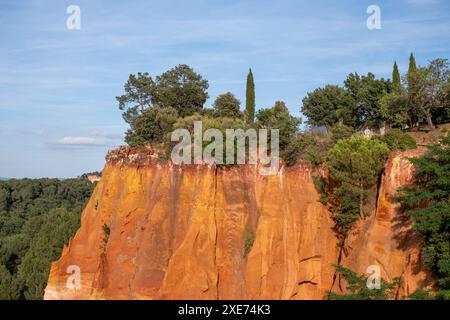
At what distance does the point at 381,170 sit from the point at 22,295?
116ft

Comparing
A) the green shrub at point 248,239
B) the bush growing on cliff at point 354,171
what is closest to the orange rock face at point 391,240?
the bush growing on cliff at point 354,171

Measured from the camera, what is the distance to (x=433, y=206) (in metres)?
18.5

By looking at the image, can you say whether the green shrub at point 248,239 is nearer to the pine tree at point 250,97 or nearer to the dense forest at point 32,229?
the pine tree at point 250,97

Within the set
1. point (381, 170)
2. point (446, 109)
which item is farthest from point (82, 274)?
point (446, 109)

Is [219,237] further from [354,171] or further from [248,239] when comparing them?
[354,171]

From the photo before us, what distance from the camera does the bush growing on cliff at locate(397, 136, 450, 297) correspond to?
17.7m

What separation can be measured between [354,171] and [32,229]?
47.5 metres

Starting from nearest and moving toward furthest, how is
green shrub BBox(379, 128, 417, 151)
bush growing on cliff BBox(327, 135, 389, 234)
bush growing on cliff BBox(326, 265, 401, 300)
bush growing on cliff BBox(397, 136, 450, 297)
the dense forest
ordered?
1. bush growing on cliff BBox(326, 265, 401, 300)
2. bush growing on cliff BBox(397, 136, 450, 297)
3. bush growing on cliff BBox(327, 135, 389, 234)
4. green shrub BBox(379, 128, 417, 151)
5. the dense forest

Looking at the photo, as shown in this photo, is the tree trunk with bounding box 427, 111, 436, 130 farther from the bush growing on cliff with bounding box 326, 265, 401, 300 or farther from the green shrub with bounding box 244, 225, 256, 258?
the bush growing on cliff with bounding box 326, 265, 401, 300

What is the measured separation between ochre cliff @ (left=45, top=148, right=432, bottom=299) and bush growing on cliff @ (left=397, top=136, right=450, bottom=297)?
1.85 metres

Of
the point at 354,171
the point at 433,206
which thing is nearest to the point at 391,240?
the point at 433,206

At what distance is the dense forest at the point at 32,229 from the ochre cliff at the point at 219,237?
1863 cm

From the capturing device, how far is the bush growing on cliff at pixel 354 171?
2234 cm

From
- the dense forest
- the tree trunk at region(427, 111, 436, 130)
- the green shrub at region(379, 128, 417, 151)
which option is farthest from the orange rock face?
the dense forest
